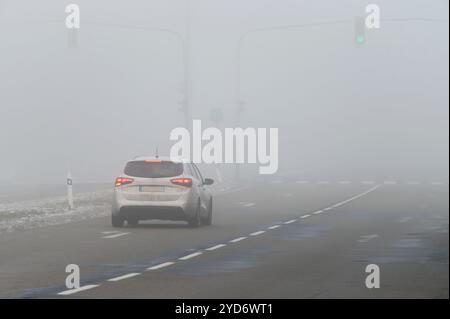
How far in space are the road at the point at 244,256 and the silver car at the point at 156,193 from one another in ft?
1.30

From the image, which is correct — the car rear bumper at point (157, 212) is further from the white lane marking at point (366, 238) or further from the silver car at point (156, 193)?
the white lane marking at point (366, 238)

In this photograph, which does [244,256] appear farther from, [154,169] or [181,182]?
[154,169]

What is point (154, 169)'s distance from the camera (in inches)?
1054

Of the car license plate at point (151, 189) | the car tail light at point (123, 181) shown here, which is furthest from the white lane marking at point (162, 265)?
the car tail light at point (123, 181)

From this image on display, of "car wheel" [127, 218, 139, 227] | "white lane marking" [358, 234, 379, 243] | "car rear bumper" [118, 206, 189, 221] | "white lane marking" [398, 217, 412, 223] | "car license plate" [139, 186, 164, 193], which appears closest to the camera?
"white lane marking" [358, 234, 379, 243]

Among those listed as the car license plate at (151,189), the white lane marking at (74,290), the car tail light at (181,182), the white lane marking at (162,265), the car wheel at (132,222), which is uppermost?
the car tail light at (181,182)

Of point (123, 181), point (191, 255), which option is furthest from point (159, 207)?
point (191, 255)

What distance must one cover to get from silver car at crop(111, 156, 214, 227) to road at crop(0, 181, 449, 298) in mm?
396

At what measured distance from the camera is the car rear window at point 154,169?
87.3 ft

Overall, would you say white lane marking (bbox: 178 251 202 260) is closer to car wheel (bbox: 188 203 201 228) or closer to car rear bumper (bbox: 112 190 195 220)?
car rear bumper (bbox: 112 190 195 220)

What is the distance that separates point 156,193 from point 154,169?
750 mm

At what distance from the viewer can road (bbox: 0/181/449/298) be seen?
46.3 feet

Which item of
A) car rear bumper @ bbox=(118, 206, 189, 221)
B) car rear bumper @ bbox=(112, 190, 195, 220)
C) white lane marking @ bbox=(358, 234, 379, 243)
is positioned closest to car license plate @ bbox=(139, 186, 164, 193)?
car rear bumper @ bbox=(112, 190, 195, 220)
